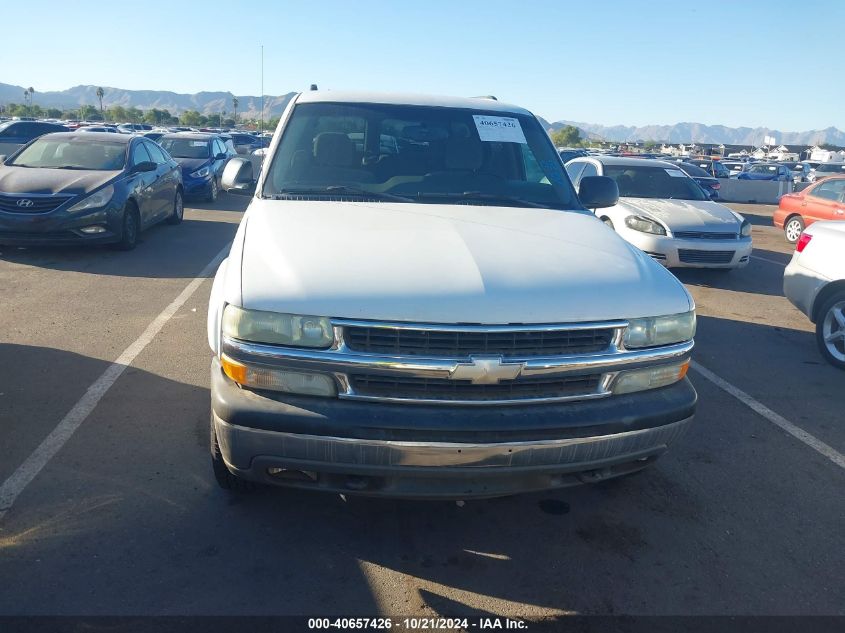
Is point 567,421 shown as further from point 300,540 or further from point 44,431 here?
point 44,431

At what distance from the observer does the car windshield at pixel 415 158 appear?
4.21m

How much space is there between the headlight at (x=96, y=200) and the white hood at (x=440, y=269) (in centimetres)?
615

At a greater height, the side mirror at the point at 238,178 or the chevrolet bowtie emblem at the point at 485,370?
the side mirror at the point at 238,178

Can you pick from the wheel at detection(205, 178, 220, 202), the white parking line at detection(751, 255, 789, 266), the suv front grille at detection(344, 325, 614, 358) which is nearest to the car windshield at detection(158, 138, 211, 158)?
the wheel at detection(205, 178, 220, 202)

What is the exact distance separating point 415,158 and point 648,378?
6.90ft

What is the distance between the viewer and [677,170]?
11438 millimetres

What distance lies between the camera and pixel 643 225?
9727mm

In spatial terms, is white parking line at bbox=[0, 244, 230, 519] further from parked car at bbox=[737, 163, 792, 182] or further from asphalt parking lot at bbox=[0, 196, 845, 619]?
parked car at bbox=[737, 163, 792, 182]

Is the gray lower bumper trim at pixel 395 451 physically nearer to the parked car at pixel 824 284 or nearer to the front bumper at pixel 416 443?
the front bumper at pixel 416 443

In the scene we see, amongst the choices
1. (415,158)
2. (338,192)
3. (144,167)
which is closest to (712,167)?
(144,167)

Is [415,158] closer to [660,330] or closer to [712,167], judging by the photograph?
[660,330]

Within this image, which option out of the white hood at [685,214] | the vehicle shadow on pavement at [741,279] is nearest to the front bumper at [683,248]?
the white hood at [685,214]

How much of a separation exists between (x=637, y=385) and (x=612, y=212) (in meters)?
7.63

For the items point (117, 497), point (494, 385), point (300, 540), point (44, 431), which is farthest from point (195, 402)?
point (494, 385)
